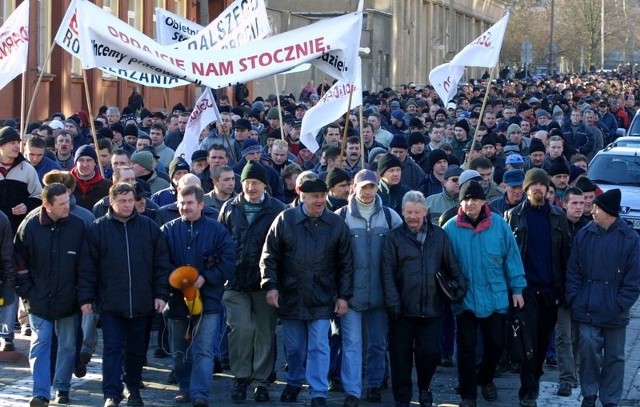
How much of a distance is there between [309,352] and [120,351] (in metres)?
1.46

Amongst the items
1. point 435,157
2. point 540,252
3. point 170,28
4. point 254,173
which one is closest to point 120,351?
point 254,173

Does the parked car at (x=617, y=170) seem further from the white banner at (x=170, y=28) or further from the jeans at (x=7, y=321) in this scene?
the jeans at (x=7, y=321)

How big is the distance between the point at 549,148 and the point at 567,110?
15.7 metres

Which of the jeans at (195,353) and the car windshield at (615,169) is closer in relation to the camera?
the jeans at (195,353)

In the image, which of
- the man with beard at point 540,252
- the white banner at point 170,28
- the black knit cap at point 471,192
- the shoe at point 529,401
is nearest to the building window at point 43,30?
the white banner at point 170,28

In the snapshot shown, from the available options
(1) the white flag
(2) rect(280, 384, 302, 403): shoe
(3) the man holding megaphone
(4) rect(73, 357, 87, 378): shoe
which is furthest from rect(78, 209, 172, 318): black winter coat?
(1) the white flag

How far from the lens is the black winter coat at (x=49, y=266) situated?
10.5 meters

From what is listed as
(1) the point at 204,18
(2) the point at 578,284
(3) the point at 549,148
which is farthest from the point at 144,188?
(1) the point at 204,18

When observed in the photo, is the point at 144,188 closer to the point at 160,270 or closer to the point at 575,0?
the point at 160,270

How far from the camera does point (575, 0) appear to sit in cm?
9631

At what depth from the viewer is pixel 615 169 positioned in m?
21.4

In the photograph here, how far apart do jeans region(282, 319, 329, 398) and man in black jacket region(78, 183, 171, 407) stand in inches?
44.4

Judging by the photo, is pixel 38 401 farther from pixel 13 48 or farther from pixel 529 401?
pixel 13 48

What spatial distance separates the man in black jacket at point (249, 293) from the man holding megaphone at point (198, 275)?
1.44 feet
